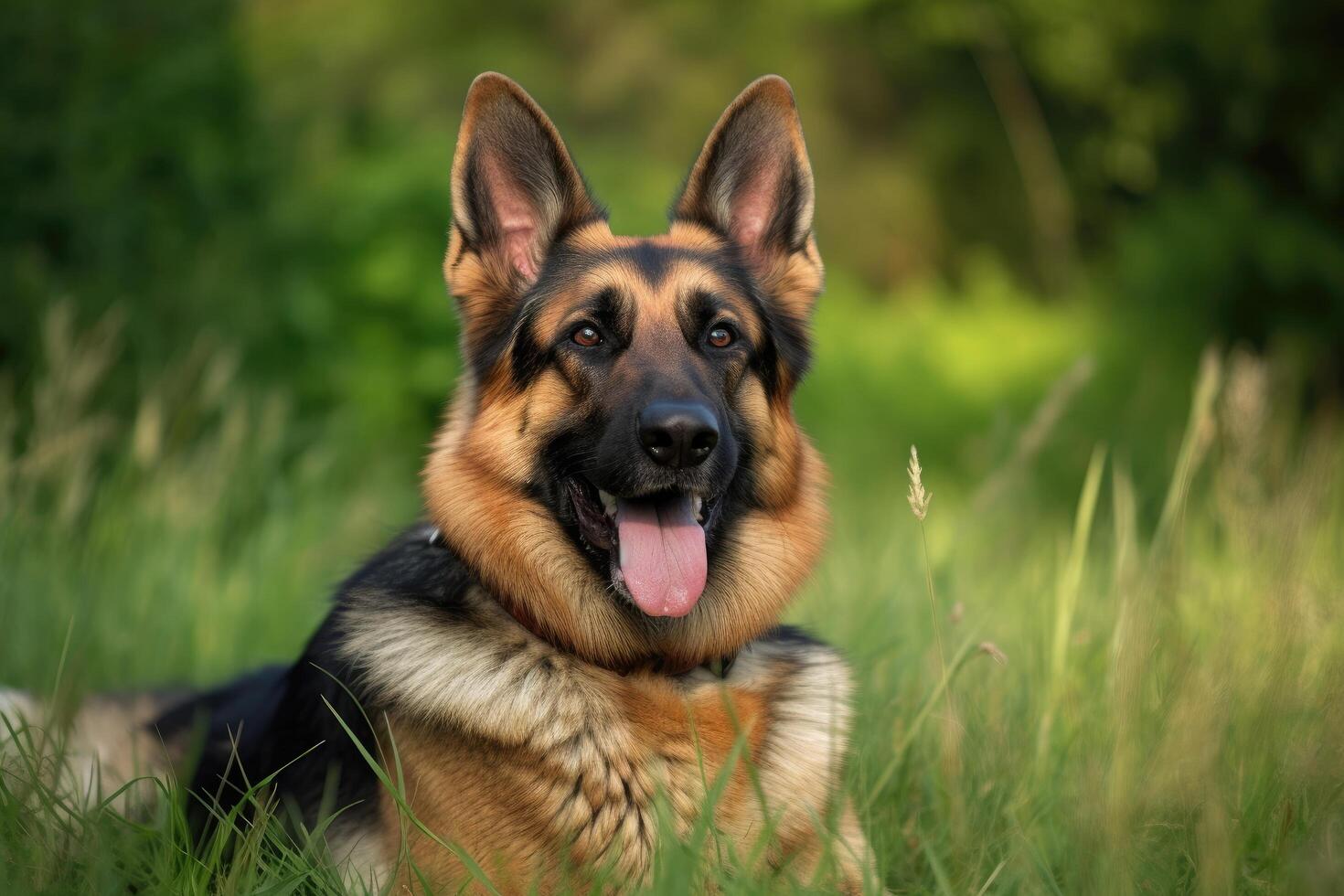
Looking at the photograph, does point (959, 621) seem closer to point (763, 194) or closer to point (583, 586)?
point (583, 586)

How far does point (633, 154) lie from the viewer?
1502cm

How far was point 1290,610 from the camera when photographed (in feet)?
9.05

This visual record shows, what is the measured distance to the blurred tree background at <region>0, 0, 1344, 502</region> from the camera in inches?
241

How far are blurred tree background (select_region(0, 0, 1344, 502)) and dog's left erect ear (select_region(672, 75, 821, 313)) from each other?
3.67 meters

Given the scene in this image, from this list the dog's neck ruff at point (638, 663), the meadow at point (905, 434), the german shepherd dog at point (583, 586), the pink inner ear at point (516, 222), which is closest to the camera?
the meadow at point (905, 434)

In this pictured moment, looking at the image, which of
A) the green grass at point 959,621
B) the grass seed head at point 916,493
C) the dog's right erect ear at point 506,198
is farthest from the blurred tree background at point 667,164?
the grass seed head at point 916,493

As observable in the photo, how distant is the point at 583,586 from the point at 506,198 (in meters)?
1.15

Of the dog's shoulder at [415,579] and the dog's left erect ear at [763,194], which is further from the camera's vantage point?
the dog's left erect ear at [763,194]

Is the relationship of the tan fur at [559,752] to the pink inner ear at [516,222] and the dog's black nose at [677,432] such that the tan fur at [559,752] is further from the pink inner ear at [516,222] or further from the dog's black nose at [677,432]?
the pink inner ear at [516,222]

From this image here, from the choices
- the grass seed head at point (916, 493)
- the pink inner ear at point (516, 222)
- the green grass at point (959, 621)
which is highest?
the pink inner ear at point (516, 222)

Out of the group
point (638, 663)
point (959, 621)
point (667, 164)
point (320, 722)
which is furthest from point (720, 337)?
point (667, 164)

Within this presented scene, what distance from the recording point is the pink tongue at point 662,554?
9.41 feet

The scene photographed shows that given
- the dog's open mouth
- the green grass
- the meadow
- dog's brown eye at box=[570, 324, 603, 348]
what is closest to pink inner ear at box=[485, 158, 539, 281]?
dog's brown eye at box=[570, 324, 603, 348]

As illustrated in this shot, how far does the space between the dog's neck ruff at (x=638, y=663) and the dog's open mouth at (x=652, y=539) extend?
6.5 inches
